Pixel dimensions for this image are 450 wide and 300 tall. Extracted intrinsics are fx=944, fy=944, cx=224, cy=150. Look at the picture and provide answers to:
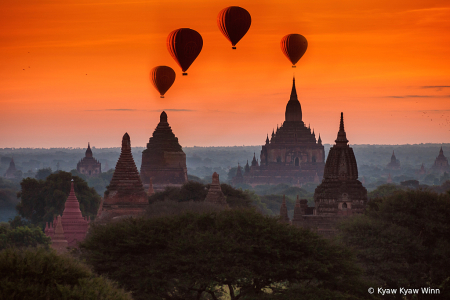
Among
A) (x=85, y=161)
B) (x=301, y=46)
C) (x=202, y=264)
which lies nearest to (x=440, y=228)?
(x=202, y=264)

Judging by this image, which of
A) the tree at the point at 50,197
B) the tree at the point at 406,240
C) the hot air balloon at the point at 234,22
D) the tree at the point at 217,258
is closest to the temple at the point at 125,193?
the hot air balloon at the point at 234,22

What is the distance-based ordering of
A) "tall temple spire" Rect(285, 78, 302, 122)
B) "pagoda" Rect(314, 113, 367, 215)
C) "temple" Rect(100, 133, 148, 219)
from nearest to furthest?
1. "temple" Rect(100, 133, 148, 219)
2. "pagoda" Rect(314, 113, 367, 215)
3. "tall temple spire" Rect(285, 78, 302, 122)

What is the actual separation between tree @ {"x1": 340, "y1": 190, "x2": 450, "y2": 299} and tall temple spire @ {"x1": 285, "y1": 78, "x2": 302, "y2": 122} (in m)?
73.6

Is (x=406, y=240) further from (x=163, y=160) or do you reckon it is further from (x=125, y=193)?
(x=163, y=160)

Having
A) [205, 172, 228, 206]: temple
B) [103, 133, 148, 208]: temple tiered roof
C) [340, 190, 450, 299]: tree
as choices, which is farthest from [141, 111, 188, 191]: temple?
[340, 190, 450, 299]: tree

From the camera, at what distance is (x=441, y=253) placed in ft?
95.5

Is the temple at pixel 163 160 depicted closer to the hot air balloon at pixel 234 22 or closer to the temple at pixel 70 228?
the temple at pixel 70 228

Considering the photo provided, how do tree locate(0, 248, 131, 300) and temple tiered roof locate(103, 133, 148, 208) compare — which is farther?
temple tiered roof locate(103, 133, 148, 208)

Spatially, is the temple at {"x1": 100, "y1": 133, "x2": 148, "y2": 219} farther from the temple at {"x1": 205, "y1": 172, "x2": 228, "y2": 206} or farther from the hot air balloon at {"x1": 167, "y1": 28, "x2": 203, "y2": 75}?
the hot air balloon at {"x1": 167, "y1": 28, "x2": 203, "y2": 75}

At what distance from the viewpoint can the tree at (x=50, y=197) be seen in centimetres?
6419

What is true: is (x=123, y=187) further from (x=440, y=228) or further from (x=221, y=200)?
(x=440, y=228)

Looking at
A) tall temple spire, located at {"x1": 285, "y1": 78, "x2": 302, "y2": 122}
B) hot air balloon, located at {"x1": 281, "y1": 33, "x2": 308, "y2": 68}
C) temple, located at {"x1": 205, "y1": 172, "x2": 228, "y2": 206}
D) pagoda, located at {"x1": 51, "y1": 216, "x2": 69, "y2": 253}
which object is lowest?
pagoda, located at {"x1": 51, "y1": 216, "x2": 69, "y2": 253}

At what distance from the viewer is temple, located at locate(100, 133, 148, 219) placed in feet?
130

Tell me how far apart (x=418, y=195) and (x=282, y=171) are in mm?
87479
